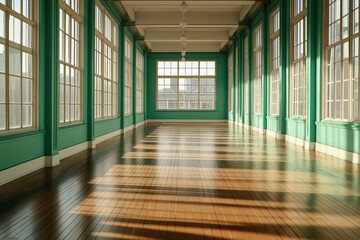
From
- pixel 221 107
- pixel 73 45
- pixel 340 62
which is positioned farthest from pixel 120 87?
pixel 221 107

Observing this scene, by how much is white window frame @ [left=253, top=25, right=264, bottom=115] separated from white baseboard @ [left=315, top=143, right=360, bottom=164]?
19.6 feet

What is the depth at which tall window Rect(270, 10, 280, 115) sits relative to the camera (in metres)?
12.0

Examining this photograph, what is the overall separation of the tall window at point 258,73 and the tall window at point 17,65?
10.2 metres

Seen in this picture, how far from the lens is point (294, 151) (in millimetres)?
8617

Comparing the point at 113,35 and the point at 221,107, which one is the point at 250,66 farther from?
the point at 221,107

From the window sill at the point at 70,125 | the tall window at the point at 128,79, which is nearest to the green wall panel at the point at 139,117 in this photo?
the tall window at the point at 128,79

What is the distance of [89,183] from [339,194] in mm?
3648

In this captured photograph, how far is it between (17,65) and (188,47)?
710 inches

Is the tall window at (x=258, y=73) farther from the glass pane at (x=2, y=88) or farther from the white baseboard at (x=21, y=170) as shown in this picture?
the glass pane at (x=2, y=88)

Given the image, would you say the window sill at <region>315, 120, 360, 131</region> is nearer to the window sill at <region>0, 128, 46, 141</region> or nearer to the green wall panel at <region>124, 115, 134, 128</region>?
the window sill at <region>0, 128, 46, 141</region>

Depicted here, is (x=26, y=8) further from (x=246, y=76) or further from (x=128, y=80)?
(x=246, y=76)

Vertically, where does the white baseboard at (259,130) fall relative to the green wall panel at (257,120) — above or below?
below

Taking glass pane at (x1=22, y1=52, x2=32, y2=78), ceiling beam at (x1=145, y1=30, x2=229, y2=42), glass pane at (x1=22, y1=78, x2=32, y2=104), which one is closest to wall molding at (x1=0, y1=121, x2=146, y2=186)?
glass pane at (x1=22, y1=78, x2=32, y2=104)

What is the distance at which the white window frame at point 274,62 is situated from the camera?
1197 cm
